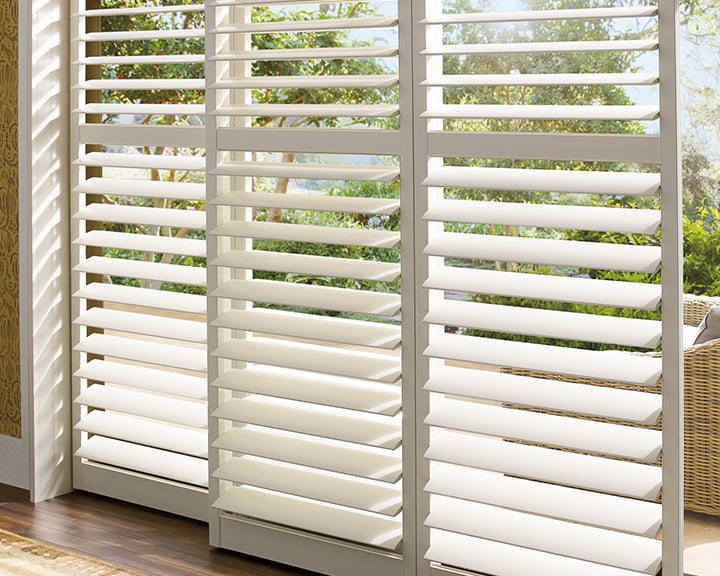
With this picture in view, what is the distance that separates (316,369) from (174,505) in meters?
0.87

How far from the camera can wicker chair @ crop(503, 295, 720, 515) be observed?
2938 mm

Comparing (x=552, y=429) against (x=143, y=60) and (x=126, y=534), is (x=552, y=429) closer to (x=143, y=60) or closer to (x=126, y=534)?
(x=126, y=534)

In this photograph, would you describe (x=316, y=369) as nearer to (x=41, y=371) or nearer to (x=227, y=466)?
(x=227, y=466)

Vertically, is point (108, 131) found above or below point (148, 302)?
above

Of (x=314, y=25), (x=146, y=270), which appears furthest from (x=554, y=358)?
(x=146, y=270)

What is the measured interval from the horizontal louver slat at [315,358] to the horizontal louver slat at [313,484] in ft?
1.06

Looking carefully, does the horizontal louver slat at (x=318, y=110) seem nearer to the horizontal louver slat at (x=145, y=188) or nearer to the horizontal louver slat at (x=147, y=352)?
the horizontal louver slat at (x=145, y=188)

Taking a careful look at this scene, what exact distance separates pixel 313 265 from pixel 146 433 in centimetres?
95

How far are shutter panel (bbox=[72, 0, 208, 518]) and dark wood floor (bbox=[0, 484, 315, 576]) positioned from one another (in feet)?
0.22

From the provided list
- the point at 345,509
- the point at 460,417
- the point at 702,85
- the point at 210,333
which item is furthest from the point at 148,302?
the point at 702,85

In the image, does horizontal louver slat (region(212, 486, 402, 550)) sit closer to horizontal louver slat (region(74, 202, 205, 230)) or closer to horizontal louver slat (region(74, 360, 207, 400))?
horizontal louver slat (region(74, 360, 207, 400))

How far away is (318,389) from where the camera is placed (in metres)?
2.60

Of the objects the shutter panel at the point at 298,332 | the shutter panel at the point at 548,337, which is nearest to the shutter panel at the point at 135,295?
the shutter panel at the point at 298,332

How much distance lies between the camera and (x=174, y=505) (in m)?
3.07
